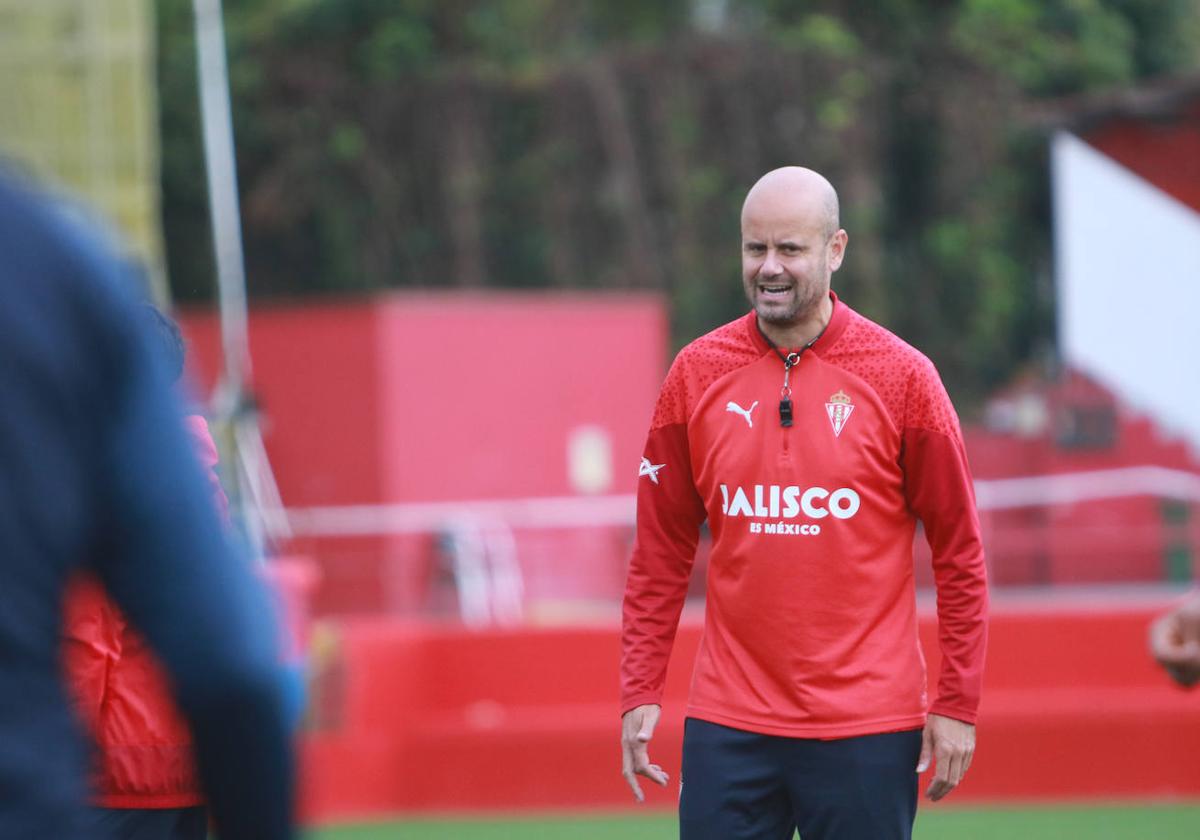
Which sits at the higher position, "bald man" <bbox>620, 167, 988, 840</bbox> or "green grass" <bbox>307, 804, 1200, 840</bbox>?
"bald man" <bbox>620, 167, 988, 840</bbox>

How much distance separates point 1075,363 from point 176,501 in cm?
1775

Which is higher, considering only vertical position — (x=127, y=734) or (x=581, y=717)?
(x=127, y=734)

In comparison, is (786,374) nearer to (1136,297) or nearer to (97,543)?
(97,543)

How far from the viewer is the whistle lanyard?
4.52 m

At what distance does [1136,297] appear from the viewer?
18.7 metres

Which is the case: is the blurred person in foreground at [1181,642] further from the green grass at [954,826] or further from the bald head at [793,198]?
the green grass at [954,826]

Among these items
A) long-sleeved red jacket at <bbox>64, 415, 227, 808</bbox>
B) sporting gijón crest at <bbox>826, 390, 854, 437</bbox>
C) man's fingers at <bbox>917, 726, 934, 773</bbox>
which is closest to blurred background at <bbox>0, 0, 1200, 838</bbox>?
long-sleeved red jacket at <bbox>64, 415, 227, 808</bbox>

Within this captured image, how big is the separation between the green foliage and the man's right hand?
19.6m

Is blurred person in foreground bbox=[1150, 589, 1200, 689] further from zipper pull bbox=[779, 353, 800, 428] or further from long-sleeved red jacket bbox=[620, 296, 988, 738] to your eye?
zipper pull bbox=[779, 353, 800, 428]

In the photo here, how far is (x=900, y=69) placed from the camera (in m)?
25.3

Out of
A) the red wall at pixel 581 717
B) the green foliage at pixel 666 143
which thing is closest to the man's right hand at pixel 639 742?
the red wall at pixel 581 717

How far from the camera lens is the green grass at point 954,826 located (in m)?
9.66

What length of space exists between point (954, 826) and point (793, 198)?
243 inches

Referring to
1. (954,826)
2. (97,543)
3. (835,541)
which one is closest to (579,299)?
(954,826)
